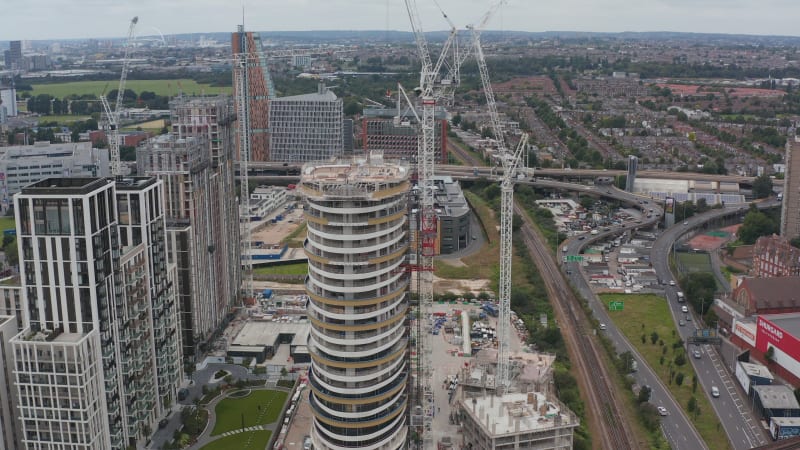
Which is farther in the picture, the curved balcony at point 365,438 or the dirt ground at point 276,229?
the dirt ground at point 276,229

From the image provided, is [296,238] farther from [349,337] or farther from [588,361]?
[349,337]

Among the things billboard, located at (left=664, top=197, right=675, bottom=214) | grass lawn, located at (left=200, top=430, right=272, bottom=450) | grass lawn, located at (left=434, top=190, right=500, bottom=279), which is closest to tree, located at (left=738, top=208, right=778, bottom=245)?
billboard, located at (left=664, top=197, right=675, bottom=214)

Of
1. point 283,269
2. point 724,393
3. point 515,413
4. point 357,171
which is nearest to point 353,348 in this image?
point 357,171

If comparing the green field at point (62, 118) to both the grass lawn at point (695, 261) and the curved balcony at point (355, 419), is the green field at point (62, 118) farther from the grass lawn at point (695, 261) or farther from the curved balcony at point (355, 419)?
the curved balcony at point (355, 419)

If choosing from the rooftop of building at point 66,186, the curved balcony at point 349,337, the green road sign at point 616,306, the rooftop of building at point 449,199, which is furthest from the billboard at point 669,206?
the rooftop of building at point 66,186

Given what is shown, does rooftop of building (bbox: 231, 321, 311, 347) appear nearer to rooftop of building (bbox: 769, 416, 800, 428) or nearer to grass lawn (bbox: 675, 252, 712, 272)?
rooftop of building (bbox: 769, 416, 800, 428)

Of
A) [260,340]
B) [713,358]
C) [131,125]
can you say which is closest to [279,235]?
[260,340]

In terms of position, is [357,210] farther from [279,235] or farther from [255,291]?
[279,235]

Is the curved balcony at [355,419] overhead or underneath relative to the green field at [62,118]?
underneath
